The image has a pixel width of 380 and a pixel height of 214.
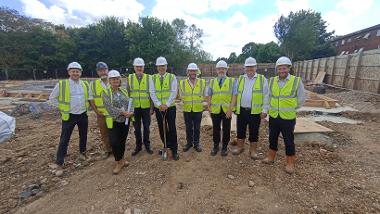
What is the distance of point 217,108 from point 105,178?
87.0 inches

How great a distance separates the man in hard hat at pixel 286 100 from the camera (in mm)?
3803

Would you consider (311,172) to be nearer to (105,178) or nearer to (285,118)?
(285,118)

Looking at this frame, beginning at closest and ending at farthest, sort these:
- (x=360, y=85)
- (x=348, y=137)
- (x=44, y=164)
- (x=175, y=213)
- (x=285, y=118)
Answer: (x=175, y=213), (x=285, y=118), (x=44, y=164), (x=348, y=137), (x=360, y=85)

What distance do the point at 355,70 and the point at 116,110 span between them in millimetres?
14045

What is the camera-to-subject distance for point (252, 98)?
4.16 meters

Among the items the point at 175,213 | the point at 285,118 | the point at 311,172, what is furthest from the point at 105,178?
the point at 311,172

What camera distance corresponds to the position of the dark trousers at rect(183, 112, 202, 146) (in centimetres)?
456

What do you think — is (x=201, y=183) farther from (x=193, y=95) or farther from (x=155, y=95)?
(x=155, y=95)

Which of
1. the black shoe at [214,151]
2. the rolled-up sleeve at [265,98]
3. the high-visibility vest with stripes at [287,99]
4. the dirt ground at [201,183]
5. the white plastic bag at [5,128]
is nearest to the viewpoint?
the dirt ground at [201,183]

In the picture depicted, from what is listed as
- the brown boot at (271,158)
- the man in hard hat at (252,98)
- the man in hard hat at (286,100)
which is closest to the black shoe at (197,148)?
the man in hard hat at (252,98)

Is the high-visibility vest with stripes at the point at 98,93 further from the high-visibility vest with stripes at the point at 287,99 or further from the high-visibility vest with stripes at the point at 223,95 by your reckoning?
the high-visibility vest with stripes at the point at 287,99

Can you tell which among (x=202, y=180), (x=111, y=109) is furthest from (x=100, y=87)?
(x=202, y=180)

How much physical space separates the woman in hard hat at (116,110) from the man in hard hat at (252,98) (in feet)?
6.21

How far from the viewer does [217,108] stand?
14.4ft
